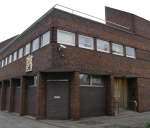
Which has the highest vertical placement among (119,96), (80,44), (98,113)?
(80,44)

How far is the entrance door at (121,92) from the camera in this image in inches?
734

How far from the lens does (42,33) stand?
52.6 feet

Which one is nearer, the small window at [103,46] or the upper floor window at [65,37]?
the upper floor window at [65,37]

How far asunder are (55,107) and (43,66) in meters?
2.94

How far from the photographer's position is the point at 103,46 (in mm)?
17359

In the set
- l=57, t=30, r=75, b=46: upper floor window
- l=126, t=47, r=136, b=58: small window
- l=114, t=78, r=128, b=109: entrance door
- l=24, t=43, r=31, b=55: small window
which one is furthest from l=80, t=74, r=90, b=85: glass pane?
l=24, t=43, r=31, b=55: small window

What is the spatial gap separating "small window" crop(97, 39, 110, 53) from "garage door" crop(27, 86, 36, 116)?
19.7ft

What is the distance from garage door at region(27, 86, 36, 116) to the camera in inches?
650

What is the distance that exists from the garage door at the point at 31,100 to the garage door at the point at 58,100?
2204 mm

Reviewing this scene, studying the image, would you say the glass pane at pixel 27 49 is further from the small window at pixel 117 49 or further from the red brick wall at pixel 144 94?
the red brick wall at pixel 144 94

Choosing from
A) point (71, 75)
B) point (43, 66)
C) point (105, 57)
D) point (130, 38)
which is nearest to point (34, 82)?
point (43, 66)

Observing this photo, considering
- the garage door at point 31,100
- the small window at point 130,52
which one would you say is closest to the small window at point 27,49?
the garage door at point 31,100

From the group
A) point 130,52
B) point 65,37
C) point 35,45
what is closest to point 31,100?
point 35,45

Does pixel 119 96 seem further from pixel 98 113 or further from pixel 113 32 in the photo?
pixel 113 32
